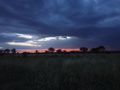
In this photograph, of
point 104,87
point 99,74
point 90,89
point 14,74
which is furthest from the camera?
point 14,74

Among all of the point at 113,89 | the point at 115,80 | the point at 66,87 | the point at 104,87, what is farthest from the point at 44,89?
the point at 115,80

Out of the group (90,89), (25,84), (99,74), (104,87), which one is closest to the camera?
(90,89)

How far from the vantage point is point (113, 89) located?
12.5ft

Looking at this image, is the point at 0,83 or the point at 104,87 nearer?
the point at 104,87

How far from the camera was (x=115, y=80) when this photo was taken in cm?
435

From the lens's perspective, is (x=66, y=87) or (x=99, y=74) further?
(x=99, y=74)

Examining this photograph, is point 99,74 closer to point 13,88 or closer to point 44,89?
point 44,89

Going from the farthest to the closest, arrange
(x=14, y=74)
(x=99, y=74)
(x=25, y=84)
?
(x=14, y=74) → (x=99, y=74) → (x=25, y=84)

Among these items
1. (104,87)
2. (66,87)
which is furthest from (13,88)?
(104,87)

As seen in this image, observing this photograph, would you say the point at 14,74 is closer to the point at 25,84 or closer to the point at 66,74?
the point at 25,84

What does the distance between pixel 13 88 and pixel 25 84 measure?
54 cm

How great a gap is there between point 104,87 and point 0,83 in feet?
17.1

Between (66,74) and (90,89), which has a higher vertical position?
(66,74)

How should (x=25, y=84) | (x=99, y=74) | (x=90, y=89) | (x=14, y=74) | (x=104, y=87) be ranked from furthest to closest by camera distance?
(x=14, y=74), (x=99, y=74), (x=25, y=84), (x=104, y=87), (x=90, y=89)
